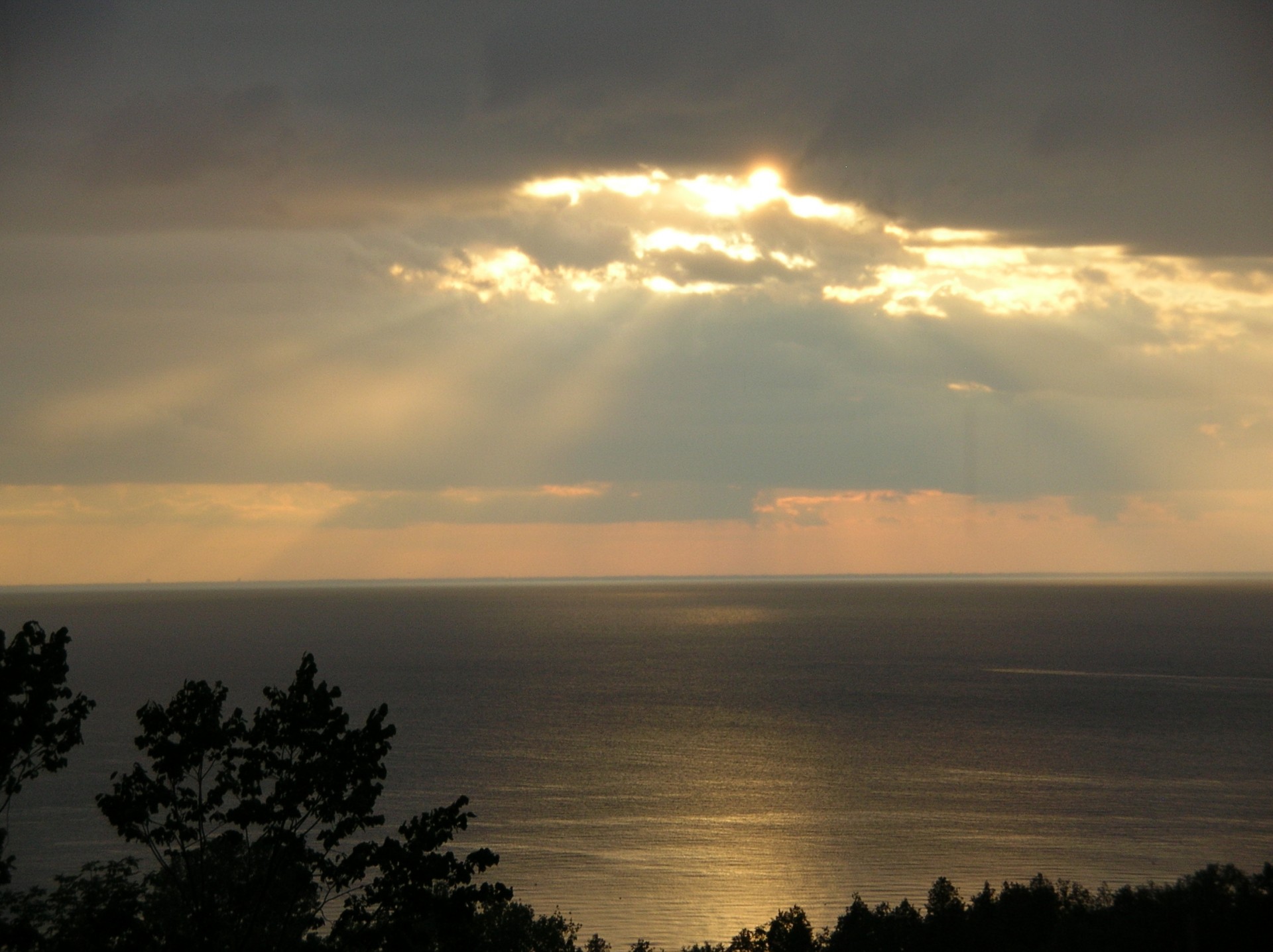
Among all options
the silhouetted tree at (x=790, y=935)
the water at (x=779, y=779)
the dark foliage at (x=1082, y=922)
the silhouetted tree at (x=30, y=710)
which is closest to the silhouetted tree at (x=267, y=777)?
the silhouetted tree at (x=30, y=710)

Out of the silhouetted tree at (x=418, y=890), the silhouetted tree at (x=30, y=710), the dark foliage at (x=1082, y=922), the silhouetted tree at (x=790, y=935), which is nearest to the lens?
the silhouetted tree at (x=30, y=710)

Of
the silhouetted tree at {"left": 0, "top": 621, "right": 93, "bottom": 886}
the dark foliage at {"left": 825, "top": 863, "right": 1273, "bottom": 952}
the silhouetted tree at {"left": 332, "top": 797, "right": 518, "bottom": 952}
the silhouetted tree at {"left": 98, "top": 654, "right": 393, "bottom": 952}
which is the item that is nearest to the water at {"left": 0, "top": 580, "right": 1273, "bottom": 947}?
the dark foliage at {"left": 825, "top": 863, "right": 1273, "bottom": 952}

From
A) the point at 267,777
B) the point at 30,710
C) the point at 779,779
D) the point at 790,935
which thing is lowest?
the point at 779,779

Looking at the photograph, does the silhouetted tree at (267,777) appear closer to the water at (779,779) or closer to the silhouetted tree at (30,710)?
the silhouetted tree at (30,710)

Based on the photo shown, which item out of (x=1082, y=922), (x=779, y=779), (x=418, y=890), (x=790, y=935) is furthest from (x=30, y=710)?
(x=779, y=779)

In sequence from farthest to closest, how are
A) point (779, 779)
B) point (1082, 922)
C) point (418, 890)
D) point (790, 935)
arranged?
point (779, 779) < point (790, 935) < point (1082, 922) < point (418, 890)

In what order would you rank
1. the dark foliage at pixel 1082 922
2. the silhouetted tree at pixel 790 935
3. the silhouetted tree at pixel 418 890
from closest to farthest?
the silhouetted tree at pixel 418 890 < the dark foliage at pixel 1082 922 < the silhouetted tree at pixel 790 935

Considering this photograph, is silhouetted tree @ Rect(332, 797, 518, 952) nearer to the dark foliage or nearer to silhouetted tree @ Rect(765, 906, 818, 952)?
silhouetted tree @ Rect(765, 906, 818, 952)

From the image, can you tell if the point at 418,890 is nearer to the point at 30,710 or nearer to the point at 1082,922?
the point at 30,710

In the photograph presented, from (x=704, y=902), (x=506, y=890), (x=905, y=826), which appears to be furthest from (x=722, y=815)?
(x=506, y=890)

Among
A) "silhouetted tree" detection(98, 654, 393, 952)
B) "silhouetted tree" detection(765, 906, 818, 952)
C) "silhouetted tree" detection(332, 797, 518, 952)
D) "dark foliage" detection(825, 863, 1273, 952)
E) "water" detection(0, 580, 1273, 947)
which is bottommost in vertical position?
"water" detection(0, 580, 1273, 947)

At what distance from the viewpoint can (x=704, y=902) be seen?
177 ft

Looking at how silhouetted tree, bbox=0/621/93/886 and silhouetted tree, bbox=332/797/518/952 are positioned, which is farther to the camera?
silhouetted tree, bbox=332/797/518/952

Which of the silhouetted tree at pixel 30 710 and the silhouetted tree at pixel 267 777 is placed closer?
the silhouetted tree at pixel 30 710
